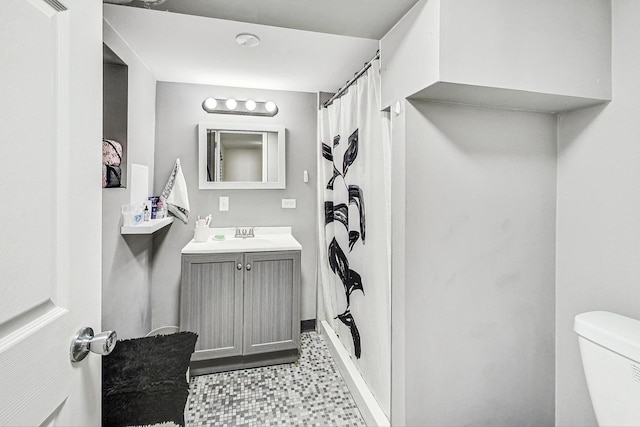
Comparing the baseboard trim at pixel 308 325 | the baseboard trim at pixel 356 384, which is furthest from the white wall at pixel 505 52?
the baseboard trim at pixel 308 325

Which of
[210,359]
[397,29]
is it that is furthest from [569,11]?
[210,359]

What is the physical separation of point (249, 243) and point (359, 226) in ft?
3.01

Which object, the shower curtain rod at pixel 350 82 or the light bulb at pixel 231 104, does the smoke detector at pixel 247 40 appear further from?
the light bulb at pixel 231 104

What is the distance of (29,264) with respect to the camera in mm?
517

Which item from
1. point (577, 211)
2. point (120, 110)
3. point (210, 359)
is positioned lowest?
point (210, 359)

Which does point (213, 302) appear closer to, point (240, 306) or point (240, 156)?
point (240, 306)

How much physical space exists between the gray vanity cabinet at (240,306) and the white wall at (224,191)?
0.55 meters

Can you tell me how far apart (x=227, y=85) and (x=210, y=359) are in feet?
7.06

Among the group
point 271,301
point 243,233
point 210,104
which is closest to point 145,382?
point 271,301

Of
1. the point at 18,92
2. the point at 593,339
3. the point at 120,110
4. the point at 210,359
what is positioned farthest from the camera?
the point at 210,359

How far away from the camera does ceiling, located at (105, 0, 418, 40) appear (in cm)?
108

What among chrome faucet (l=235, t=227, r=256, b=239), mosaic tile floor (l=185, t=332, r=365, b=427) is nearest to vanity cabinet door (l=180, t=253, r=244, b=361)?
mosaic tile floor (l=185, t=332, r=365, b=427)

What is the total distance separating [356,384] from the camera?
1.91 metres

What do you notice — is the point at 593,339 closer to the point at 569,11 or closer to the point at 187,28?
the point at 569,11
